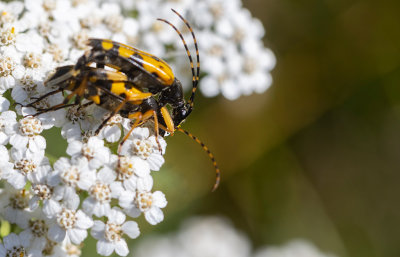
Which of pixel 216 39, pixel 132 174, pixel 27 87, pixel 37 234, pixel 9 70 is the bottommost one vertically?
pixel 37 234

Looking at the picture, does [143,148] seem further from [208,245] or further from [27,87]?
[208,245]

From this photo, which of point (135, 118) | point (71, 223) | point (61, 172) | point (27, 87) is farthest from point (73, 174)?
point (27, 87)

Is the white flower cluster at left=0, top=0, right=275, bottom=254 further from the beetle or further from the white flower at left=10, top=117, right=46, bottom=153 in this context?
the beetle

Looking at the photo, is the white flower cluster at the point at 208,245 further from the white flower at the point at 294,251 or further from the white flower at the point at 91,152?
the white flower at the point at 91,152

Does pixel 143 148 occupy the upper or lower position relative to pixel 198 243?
upper

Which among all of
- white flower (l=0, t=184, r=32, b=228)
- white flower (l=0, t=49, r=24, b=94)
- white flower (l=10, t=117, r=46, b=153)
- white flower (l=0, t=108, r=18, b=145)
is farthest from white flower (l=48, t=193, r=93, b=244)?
white flower (l=0, t=49, r=24, b=94)

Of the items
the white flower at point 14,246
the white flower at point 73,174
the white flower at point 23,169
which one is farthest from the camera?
the white flower at point 14,246

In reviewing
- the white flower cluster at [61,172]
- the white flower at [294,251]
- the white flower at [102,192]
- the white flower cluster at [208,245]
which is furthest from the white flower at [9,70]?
the white flower at [294,251]
